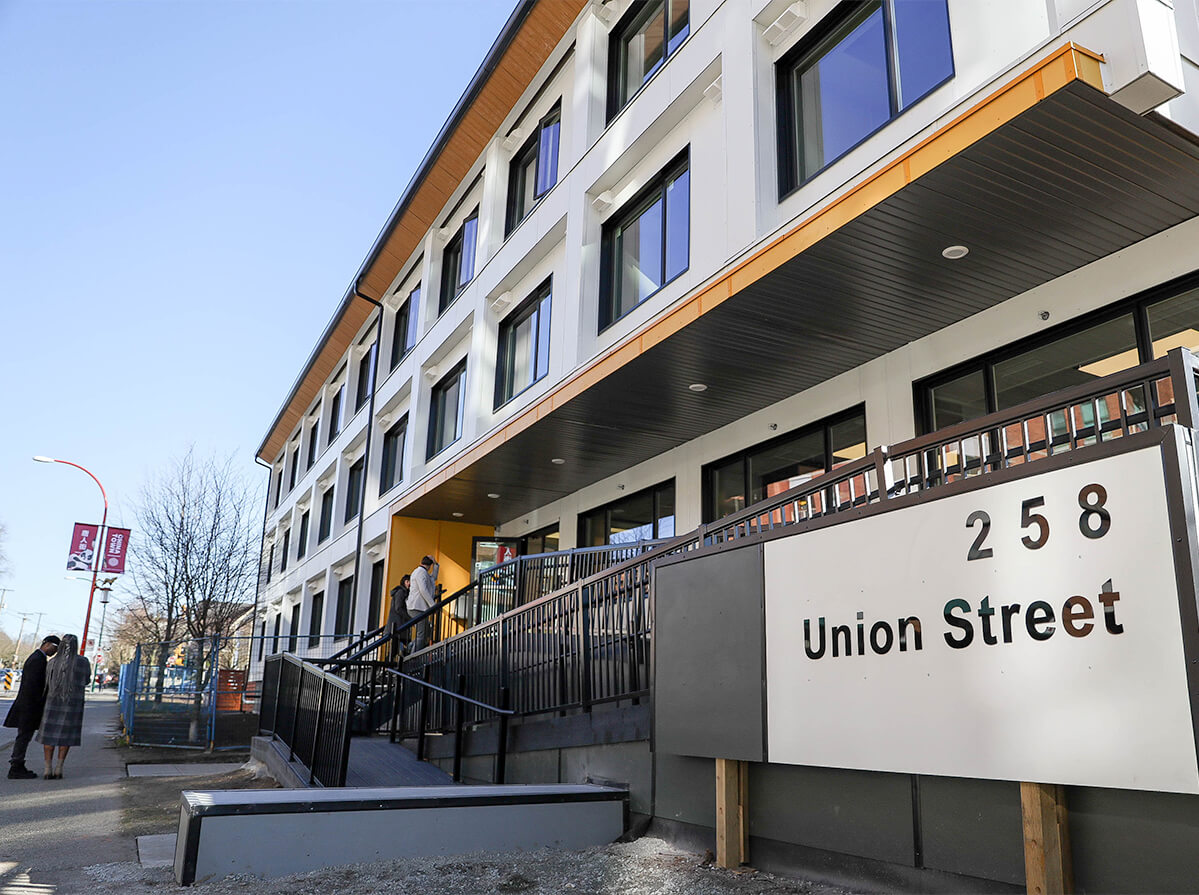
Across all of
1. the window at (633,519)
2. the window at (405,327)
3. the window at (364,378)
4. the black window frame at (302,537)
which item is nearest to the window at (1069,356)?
the window at (633,519)

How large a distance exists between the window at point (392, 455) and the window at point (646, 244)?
10191 mm

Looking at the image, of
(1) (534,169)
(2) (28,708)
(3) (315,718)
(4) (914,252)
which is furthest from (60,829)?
(1) (534,169)

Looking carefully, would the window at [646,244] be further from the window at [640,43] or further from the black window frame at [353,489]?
the black window frame at [353,489]

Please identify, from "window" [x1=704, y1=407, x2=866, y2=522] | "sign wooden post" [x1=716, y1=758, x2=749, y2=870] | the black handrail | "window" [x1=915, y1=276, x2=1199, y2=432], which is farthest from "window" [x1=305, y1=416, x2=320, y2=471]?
"sign wooden post" [x1=716, y1=758, x2=749, y2=870]

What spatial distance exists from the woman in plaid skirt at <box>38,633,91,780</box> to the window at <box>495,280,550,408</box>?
748 centimetres

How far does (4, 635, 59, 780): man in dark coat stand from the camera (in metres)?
12.2

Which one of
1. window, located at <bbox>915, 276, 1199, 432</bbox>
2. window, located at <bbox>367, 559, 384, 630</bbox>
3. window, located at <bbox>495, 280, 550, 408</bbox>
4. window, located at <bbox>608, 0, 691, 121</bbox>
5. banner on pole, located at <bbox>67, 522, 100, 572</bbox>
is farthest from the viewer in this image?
banner on pole, located at <bbox>67, 522, 100, 572</bbox>

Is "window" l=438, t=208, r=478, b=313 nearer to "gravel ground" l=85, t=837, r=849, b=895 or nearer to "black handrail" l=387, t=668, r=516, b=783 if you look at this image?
"black handrail" l=387, t=668, r=516, b=783

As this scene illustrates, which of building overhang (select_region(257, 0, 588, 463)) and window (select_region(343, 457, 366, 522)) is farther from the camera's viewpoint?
window (select_region(343, 457, 366, 522))

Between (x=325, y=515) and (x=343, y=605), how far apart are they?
5.07 meters

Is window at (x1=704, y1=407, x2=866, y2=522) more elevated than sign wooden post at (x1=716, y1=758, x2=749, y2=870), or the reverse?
window at (x1=704, y1=407, x2=866, y2=522)

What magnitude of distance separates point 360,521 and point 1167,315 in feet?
61.8

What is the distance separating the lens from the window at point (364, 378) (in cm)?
2648

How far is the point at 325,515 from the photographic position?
29844 millimetres
